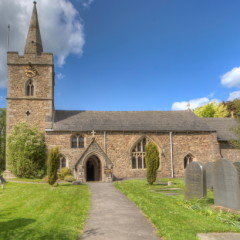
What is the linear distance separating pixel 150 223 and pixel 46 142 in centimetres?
2141

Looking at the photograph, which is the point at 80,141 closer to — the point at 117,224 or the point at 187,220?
the point at 117,224

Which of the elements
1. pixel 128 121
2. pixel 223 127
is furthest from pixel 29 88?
pixel 223 127

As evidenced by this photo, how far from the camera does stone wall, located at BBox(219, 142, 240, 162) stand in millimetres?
30850

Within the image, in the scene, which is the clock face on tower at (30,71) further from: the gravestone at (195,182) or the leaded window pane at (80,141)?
the gravestone at (195,182)

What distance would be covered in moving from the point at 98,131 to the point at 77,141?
2.56 m

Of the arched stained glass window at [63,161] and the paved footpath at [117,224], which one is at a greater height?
the arched stained glass window at [63,161]

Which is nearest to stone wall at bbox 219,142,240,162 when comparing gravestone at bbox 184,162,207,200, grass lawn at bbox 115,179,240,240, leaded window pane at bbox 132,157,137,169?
leaded window pane at bbox 132,157,137,169

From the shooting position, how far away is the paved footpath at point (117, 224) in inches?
270

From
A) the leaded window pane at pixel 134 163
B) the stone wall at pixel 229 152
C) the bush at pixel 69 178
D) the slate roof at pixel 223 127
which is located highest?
the slate roof at pixel 223 127

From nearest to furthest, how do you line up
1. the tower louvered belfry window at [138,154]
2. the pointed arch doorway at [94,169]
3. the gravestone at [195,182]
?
the gravestone at [195,182] → the pointed arch doorway at [94,169] → the tower louvered belfry window at [138,154]

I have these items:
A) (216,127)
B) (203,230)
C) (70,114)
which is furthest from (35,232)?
(216,127)

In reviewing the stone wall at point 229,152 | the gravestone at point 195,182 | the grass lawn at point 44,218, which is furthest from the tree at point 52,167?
the stone wall at point 229,152

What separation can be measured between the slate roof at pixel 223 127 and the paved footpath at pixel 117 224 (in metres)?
23.8

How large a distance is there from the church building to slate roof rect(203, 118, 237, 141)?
0.77ft
